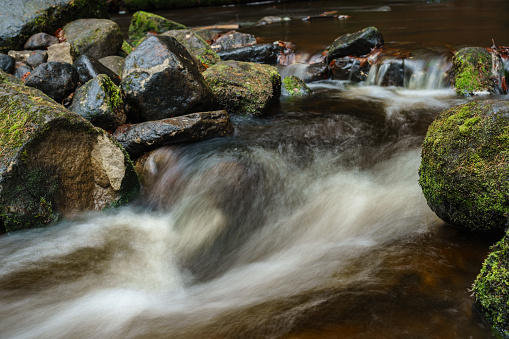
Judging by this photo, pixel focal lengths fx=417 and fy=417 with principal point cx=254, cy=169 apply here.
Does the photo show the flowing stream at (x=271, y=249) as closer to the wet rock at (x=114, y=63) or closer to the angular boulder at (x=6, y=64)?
the wet rock at (x=114, y=63)

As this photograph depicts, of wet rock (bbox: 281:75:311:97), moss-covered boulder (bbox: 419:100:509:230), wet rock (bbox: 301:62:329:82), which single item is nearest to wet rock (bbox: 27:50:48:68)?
wet rock (bbox: 281:75:311:97)

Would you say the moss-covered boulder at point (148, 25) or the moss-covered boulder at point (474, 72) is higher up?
the moss-covered boulder at point (148, 25)

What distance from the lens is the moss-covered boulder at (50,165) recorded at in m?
4.27

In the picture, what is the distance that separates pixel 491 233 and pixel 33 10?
907 cm

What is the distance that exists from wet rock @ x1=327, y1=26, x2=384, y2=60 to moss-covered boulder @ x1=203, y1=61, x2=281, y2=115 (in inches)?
113

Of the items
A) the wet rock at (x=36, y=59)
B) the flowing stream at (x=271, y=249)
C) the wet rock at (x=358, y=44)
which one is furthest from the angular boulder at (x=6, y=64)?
the wet rock at (x=358, y=44)

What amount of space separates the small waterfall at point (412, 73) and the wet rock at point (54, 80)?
18.6ft

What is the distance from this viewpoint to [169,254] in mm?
→ 4176

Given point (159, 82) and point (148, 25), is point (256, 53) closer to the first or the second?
point (148, 25)

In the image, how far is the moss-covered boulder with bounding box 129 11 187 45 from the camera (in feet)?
36.1

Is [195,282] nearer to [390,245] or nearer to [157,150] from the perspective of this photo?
[390,245]

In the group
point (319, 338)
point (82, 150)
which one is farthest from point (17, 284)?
point (319, 338)

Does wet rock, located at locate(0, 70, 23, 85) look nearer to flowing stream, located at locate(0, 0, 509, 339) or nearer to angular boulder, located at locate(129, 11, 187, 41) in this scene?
flowing stream, located at locate(0, 0, 509, 339)

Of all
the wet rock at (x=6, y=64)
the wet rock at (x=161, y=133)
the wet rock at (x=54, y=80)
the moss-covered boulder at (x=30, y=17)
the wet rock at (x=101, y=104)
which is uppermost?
the moss-covered boulder at (x=30, y=17)
